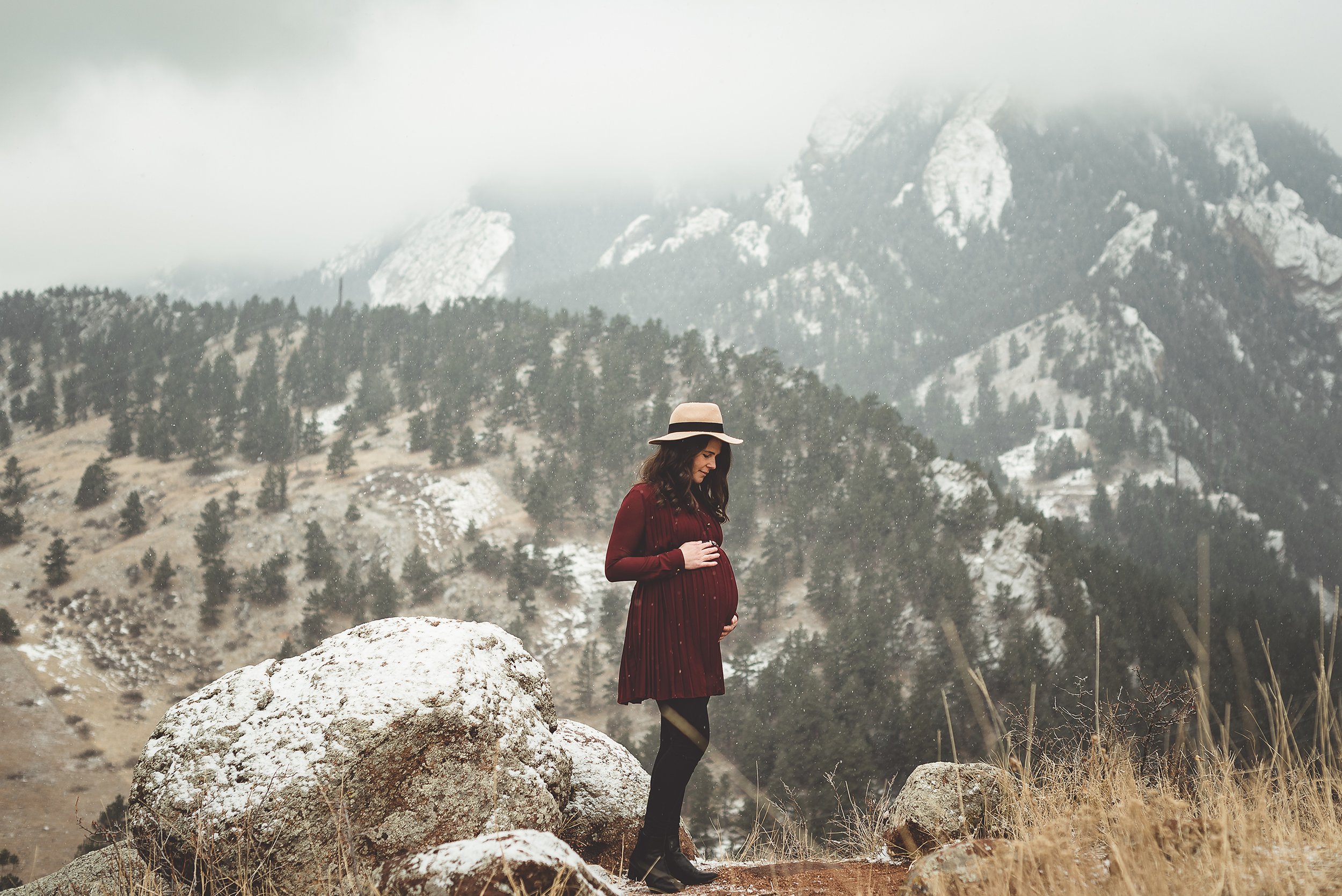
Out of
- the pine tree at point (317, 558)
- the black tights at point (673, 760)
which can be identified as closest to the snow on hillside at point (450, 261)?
the pine tree at point (317, 558)

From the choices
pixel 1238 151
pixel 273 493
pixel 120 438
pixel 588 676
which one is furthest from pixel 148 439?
pixel 1238 151

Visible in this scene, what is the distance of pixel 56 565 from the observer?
1210 inches

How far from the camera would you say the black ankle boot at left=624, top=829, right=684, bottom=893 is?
3127 mm

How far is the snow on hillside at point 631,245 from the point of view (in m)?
137

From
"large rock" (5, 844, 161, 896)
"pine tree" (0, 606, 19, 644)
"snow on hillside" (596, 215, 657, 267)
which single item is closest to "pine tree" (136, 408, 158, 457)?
"pine tree" (0, 606, 19, 644)

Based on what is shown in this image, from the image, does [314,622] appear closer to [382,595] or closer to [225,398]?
[382,595]

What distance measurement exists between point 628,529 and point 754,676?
96.1 ft

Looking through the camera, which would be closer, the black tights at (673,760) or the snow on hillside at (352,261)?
the black tights at (673,760)

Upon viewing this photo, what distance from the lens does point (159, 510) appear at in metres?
34.8

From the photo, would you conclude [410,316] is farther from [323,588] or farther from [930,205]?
[930,205]

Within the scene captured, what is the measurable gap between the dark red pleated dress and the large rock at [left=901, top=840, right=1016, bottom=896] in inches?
37.3

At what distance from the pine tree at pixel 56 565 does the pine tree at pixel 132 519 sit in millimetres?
2428

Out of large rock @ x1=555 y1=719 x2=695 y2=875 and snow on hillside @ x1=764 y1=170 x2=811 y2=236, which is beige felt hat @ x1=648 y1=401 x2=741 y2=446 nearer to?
large rock @ x1=555 y1=719 x2=695 y2=875

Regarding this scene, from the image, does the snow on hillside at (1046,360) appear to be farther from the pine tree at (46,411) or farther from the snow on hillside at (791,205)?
the pine tree at (46,411)
